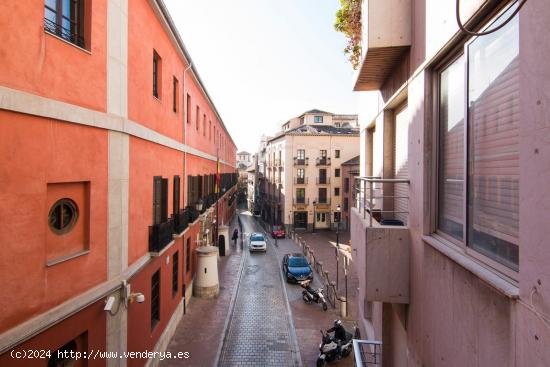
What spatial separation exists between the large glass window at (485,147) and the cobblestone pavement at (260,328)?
8752 mm

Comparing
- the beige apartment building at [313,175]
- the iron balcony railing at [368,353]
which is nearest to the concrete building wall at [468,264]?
the iron balcony railing at [368,353]

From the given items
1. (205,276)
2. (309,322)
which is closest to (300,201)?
(205,276)

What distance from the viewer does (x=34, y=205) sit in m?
4.82

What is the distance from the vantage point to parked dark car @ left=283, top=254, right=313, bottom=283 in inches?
707

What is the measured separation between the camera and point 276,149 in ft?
144

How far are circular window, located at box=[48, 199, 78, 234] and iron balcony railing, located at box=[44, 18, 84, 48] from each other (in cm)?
288

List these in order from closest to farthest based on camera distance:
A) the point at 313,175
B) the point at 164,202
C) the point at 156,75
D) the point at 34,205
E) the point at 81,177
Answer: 1. the point at 34,205
2. the point at 81,177
3. the point at 156,75
4. the point at 164,202
5. the point at 313,175

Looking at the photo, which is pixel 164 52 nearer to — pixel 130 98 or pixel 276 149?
pixel 130 98

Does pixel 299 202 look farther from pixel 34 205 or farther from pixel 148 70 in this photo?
pixel 34 205

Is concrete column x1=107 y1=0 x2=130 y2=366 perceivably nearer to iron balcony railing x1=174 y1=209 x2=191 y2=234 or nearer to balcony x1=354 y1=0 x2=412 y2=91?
iron balcony railing x1=174 y1=209 x2=191 y2=234

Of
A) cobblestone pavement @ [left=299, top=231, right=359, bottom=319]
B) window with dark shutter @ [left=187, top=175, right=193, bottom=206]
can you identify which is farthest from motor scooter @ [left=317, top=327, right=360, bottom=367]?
window with dark shutter @ [left=187, top=175, right=193, bottom=206]

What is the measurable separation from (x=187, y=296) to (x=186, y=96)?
907cm

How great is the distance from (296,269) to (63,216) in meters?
14.6

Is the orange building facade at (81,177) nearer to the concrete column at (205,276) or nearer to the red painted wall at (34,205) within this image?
the red painted wall at (34,205)
